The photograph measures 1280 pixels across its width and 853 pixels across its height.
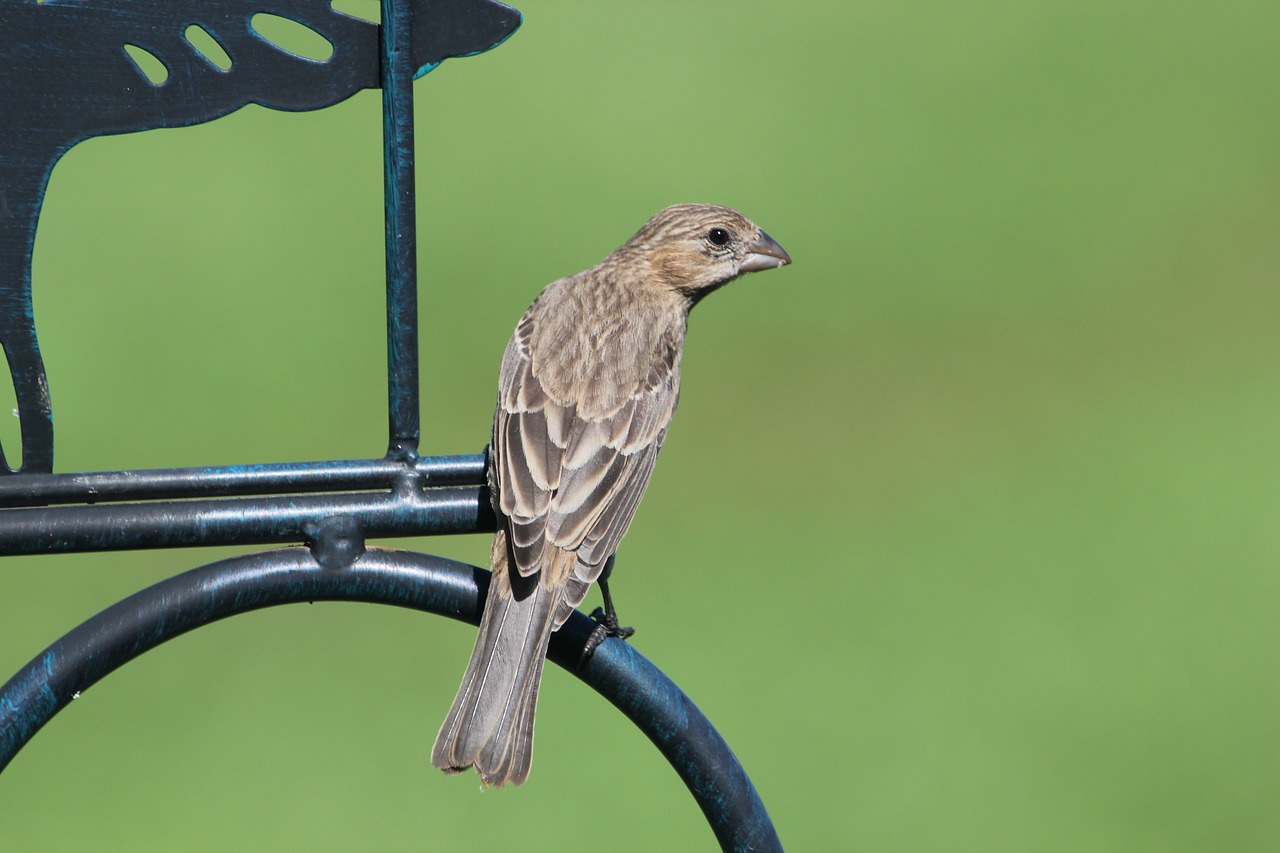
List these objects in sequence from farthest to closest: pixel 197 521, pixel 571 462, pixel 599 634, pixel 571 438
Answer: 1. pixel 571 438
2. pixel 571 462
3. pixel 599 634
4. pixel 197 521

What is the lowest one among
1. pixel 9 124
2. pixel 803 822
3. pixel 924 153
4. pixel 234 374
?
pixel 803 822

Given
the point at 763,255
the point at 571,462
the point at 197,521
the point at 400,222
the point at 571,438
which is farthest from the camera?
the point at 763,255

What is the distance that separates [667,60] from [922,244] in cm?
312

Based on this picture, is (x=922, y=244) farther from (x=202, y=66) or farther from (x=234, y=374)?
(x=202, y=66)

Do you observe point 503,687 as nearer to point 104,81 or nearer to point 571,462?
point 571,462

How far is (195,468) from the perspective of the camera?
312 cm

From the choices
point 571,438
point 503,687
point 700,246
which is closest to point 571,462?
point 571,438

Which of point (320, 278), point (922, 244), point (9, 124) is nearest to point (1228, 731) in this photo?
point (922, 244)

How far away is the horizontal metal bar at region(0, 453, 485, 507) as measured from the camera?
121 inches

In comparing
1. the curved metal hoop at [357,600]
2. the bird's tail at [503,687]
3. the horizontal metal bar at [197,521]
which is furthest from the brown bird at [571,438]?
the horizontal metal bar at [197,521]

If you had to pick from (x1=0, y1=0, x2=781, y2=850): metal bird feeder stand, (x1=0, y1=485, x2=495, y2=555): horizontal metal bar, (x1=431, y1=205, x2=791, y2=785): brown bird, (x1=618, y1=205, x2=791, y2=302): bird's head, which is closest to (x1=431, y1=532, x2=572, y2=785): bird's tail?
(x1=431, y1=205, x2=791, y2=785): brown bird

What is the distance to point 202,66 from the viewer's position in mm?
3135

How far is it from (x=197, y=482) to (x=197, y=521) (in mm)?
99

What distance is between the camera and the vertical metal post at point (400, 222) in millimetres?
3193
